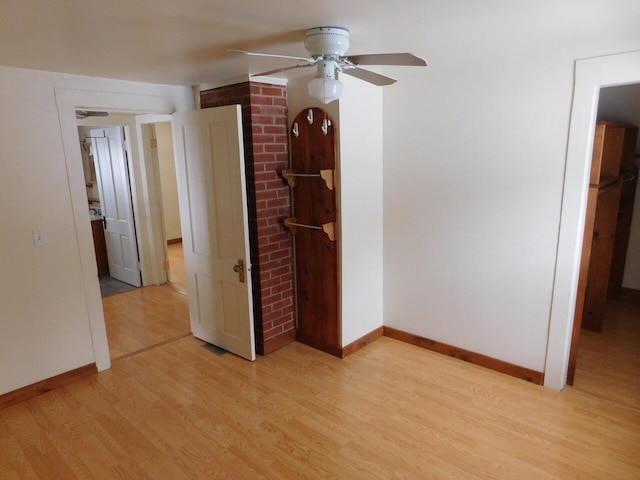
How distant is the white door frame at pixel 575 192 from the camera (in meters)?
2.33

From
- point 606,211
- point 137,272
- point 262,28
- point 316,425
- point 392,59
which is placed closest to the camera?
point 392,59

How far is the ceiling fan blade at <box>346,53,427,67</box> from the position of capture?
1.69m

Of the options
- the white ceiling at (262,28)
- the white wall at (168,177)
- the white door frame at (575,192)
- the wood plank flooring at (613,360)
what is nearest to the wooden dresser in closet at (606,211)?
the wood plank flooring at (613,360)

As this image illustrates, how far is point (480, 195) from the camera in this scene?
2.94m

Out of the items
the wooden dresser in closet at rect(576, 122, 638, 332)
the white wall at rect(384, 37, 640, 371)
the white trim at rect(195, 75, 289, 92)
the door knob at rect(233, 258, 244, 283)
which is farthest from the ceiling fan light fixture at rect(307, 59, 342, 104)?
the wooden dresser in closet at rect(576, 122, 638, 332)

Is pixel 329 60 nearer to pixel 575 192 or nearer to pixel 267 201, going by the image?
pixel 267 201

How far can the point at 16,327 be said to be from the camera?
2721 mm

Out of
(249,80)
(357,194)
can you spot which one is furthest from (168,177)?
(357,194)

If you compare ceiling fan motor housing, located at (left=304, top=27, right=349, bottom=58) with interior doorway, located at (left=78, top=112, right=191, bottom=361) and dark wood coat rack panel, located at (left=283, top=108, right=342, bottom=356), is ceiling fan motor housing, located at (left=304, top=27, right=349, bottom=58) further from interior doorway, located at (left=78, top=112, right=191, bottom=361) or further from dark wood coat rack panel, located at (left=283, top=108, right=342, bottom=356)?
interior doorway, located at (left=78, top=112, right=191, bottom=361)

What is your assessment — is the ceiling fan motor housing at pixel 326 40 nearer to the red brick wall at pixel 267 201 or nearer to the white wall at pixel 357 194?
the white wall at pixel 357 194

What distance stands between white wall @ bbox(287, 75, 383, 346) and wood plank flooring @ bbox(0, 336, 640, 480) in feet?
1.68

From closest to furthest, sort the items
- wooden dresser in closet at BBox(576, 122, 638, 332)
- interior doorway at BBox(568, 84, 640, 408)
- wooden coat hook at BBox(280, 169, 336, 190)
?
interior doorway at BBox(568, 84, 640, 408)
wooden coat hook at BBox(280, 169, 336, 190)
wooden dresser in closet at BBox(576, 122, 638, 332)

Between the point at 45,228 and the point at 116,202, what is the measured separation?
2.58 meters

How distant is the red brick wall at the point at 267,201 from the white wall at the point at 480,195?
2.88 feet
